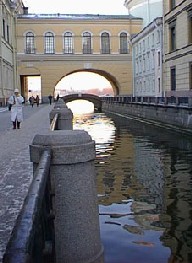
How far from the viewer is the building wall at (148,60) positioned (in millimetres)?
44081

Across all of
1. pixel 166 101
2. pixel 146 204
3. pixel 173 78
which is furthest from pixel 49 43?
pixel 146 204

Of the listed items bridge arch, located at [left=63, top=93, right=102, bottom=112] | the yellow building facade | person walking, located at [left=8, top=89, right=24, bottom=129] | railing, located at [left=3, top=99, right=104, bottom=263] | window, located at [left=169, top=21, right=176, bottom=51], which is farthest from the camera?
bridge arch, located at [left=63, top=93, right=102, bottom=112]

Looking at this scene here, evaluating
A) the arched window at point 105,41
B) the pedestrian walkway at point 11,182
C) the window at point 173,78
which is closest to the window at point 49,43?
the arched window at point 105,41

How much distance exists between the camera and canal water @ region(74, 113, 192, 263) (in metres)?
6.89

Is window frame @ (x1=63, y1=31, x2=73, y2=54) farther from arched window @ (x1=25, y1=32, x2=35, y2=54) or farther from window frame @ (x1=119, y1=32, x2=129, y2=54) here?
window frame @ (x1=119, y1=32, x2=129, y2=54)

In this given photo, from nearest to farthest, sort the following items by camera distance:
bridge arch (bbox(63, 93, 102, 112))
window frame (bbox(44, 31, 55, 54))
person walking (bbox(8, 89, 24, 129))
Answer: person walking (bbox(8, 89, 24, 129)), window frame (bbox(44, 31, 55, 54)), bridge arch (bbox(63, 93, 102, 112))

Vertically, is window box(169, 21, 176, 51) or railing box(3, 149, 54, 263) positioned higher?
window box(169, 21, 176, 51)

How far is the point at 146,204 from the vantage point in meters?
9.48

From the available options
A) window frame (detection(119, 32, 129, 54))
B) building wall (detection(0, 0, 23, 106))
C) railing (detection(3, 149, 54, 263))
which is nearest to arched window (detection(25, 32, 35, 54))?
building wall (detection(0, 0, 23, 106))

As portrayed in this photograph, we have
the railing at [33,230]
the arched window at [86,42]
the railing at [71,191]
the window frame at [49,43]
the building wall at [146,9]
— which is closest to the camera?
the railing at [33,230]

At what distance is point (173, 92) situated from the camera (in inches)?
1475

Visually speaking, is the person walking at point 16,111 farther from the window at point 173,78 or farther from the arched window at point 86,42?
the arched window at point 86,42

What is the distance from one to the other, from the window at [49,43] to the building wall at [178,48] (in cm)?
2824

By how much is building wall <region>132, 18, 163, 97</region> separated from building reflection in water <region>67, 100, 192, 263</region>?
27.3m
